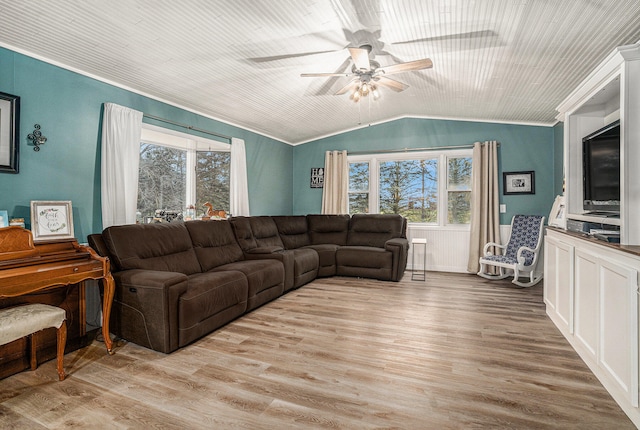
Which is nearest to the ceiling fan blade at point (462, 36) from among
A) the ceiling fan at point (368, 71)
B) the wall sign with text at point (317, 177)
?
the ceiling fan at point (368, 71)

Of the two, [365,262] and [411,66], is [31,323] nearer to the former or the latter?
[411,66]

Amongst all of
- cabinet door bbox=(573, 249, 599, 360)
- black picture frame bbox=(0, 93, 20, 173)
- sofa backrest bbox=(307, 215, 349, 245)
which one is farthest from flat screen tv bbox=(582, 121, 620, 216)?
black picture frame bbox=(0, 93, 20, 173)

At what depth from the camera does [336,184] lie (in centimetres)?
658

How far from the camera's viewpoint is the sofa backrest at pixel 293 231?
5645mm

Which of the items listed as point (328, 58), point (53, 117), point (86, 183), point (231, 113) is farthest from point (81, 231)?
point (328, 58)

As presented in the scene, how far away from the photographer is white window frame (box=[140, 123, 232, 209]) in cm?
409

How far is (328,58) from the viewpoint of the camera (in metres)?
3.54

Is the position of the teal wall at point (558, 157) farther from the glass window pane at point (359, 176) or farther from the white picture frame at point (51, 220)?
the white picture frame at point (51, 220)

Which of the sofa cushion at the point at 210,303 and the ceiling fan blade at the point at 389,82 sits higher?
the ceiling fan blade at the point at 389,82

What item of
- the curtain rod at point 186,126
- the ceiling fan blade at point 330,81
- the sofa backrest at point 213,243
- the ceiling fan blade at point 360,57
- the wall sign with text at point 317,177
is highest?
the ceiling fan blade at point 330,81

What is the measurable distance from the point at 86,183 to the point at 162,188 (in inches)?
44.1

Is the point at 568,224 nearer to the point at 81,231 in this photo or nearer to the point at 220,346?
the point at 220,346

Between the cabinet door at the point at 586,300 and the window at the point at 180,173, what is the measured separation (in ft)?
13.5

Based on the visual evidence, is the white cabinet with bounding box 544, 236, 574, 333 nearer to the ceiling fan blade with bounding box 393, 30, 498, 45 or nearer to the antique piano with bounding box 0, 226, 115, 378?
the ceiling fan blade with bounding box 393, 30, 498, 45
